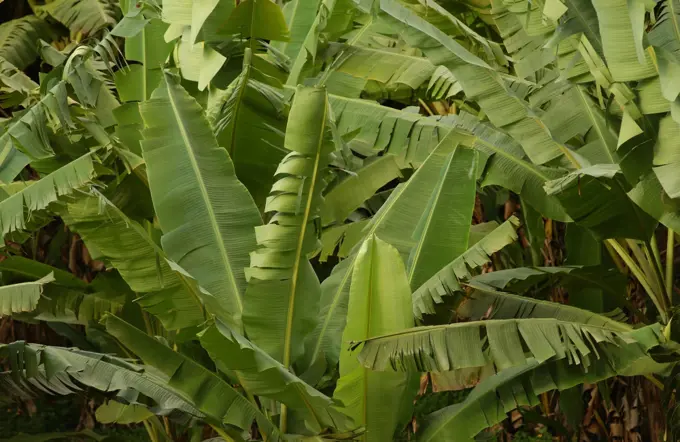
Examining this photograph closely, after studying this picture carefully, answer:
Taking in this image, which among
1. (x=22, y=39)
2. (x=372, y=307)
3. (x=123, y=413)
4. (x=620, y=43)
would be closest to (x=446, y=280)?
(x=372, y=307)

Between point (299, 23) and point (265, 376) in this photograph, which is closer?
point (265, 376)

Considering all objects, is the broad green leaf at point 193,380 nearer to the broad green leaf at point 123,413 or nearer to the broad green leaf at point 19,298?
the broad green leaf at point 19,298

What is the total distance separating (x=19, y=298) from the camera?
3480 mm

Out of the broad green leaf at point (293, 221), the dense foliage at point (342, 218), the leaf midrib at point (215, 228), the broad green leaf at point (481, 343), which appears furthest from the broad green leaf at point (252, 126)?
the broad green leaf at point (481, 343)

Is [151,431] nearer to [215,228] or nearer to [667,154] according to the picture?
[215,228]

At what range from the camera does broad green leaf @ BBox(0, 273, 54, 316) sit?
11.4 feet

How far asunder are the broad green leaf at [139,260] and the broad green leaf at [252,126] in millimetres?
688

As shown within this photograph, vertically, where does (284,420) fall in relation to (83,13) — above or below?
below

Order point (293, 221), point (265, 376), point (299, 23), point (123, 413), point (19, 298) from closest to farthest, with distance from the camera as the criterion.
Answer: point (265, 376)
point (293, 221)
point (19, 298)
point (123, 413)
point (299, 23)

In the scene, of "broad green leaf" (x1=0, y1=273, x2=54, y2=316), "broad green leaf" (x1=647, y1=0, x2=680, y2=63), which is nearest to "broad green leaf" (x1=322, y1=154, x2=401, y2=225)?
"broad green leaf" (x1=0, y1=273, x2=54, y2=316)

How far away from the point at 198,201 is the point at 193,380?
24.7 inches

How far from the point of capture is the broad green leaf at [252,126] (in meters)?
3.47

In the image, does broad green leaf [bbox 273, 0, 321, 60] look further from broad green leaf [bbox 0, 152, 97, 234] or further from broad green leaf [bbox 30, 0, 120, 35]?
broad green leaf [bbox 30, 0, 120, 35]

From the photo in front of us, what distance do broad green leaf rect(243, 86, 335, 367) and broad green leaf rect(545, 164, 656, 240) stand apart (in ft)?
2.75
